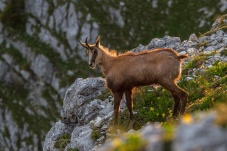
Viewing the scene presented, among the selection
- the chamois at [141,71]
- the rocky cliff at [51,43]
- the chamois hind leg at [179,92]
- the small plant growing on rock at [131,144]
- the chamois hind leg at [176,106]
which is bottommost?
the rocky cliff at [51,43]

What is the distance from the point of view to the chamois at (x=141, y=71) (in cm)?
1428

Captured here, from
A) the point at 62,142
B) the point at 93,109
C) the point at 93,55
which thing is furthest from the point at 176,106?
the point at 62,142

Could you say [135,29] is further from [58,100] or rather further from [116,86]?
[116,86]

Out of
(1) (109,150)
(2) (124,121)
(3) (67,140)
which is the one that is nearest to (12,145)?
(3) (67,140)

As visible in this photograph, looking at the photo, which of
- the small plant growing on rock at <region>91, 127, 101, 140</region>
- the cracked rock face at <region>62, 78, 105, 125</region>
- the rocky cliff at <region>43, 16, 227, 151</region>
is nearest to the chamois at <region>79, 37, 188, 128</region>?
the small plant growing on rock at <region>91, 127, 101, 140</region>

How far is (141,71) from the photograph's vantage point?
14633mm

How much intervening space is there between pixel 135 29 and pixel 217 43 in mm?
38781

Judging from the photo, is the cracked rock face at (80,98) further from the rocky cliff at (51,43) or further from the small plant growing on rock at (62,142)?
the rocky cliff at (51,43)

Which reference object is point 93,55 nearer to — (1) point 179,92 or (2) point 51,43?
(1) point 179,92

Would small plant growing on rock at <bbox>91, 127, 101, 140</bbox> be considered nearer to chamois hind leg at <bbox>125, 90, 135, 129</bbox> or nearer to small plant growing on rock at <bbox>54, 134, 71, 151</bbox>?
chamois hind leg at <bbox>125, 90, 135, 129</bbox>

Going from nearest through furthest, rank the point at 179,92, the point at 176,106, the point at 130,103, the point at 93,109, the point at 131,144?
1. the point at 131,144
2. the point at 179,92
3. the point at 176,106
4. the point at 130,103
5. the point at 93,109

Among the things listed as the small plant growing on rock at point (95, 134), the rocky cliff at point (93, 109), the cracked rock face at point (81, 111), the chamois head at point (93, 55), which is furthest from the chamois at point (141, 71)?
the cracked rock face at point (81, 111)

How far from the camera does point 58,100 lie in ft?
191

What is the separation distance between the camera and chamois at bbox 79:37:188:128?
14281mm
